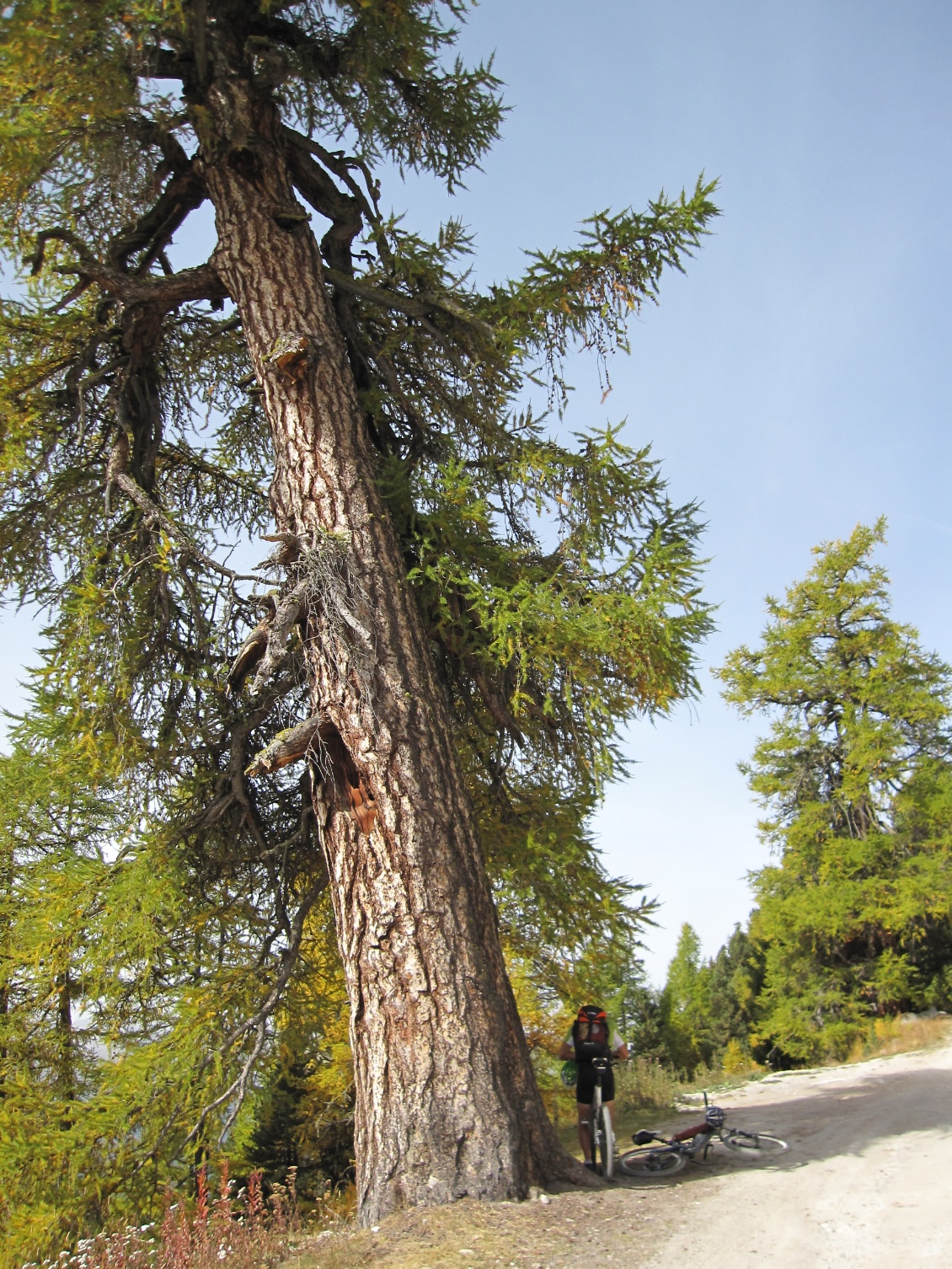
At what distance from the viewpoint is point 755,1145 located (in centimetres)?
653

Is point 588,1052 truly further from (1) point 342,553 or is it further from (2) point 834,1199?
(1) point 342,553

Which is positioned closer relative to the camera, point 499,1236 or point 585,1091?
point 499,1236

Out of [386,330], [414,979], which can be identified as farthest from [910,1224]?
[386,330]

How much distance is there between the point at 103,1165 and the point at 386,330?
23.4ft

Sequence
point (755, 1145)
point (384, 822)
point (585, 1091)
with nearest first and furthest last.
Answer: point (384, 822)
point (755, 1145)
point (585, 1091)

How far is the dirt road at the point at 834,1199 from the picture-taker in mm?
4008

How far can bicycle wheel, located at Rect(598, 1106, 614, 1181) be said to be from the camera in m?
5.83

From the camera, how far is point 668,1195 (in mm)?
5078

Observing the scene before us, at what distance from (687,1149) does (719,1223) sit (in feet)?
5.54

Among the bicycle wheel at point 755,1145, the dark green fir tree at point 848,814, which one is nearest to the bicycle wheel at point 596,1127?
the bicycle wheel at point 755,1145

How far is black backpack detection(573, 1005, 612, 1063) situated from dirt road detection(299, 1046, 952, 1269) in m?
1.11

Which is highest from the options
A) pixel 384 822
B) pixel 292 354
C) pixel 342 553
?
pixel 292 354

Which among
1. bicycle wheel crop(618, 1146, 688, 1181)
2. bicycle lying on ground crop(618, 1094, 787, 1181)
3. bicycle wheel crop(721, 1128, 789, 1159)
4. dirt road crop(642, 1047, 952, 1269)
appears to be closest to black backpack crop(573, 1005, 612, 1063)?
bicycle lying on ground crop(618, 1094, 787, 1181)

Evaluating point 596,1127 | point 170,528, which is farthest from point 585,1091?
point 170,528
